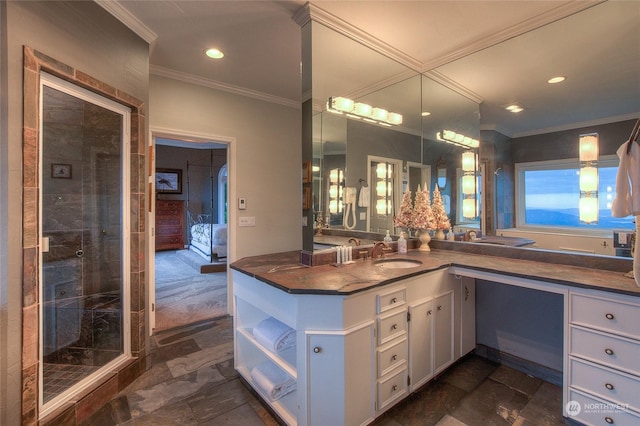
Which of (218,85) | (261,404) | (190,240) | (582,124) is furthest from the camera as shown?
(190,240)

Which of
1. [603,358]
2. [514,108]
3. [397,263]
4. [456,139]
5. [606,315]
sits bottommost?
[603,358]

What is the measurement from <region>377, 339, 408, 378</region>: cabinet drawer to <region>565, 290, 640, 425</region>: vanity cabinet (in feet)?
2.88

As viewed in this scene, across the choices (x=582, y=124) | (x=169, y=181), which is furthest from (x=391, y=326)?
(x=169, y=181)

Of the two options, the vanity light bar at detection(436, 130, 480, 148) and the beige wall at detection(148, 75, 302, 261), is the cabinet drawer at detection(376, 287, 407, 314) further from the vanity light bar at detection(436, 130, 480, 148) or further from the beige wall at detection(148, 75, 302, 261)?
the beige wall at detection(148, 75, 302, 261)

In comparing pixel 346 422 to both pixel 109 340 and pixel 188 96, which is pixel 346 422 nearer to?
pixel 109 340

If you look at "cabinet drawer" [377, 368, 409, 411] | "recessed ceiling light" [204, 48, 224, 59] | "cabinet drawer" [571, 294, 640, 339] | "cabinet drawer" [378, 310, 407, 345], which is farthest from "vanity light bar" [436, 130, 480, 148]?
"recessed ceiling light" [204, 48, 224, 59]

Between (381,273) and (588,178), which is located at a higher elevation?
(588,178)

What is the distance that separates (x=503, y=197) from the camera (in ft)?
7.97

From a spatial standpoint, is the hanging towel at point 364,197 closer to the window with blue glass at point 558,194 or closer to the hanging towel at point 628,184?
the window with blue glass at point 558,194

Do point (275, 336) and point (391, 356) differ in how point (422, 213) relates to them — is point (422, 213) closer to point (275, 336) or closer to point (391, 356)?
point (391, 356)

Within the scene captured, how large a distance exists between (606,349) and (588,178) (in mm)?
1124

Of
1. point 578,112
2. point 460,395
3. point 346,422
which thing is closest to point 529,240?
point 578,112

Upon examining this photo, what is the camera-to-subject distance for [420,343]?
189 centimetres

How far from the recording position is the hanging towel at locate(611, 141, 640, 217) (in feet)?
4.55
